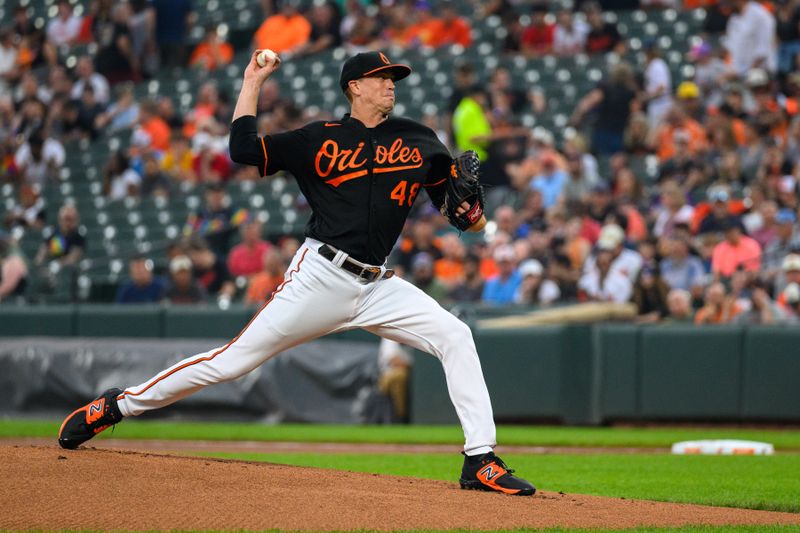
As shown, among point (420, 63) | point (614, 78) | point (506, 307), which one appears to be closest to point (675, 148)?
point (614, 78)

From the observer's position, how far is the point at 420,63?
1906cm

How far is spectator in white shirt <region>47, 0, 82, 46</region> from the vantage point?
23.2 metres

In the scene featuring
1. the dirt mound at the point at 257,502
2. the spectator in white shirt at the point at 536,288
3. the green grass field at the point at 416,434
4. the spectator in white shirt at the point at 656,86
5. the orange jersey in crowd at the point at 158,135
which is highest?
the spectator in white shirt at the point at 656,86

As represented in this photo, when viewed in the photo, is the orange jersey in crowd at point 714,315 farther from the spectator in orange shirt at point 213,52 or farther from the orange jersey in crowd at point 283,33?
the spectator in orange shirt at point 213,52

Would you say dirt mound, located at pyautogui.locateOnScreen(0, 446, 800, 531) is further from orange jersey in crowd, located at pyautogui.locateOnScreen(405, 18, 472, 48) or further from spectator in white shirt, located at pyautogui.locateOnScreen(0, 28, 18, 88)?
spectator in white shirt, located at pyautogui.locateOnScreen(0, 28, 18, 88)

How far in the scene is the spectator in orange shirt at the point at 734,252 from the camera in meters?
13.0

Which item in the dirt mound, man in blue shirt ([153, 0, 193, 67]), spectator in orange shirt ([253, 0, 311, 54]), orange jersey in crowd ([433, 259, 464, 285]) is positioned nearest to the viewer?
the dirt mound

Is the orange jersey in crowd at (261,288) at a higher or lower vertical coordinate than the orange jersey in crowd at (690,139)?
lower

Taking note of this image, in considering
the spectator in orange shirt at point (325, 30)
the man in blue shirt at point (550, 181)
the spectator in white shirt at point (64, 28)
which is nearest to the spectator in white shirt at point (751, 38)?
the man in blue shirt at point (550, 181)

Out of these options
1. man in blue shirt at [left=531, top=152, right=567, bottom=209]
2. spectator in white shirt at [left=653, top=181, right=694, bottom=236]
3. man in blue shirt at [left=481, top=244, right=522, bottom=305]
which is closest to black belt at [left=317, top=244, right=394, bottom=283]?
man in blue shirt at [left=481, top=244, right=522, bottom=305]

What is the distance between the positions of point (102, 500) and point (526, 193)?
1066 centimetres

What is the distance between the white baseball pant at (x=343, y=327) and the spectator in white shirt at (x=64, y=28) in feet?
60.6

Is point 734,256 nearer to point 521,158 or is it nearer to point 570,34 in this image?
point 521,158

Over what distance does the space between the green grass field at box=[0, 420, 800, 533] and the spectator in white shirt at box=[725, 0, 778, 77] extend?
5896 mm
